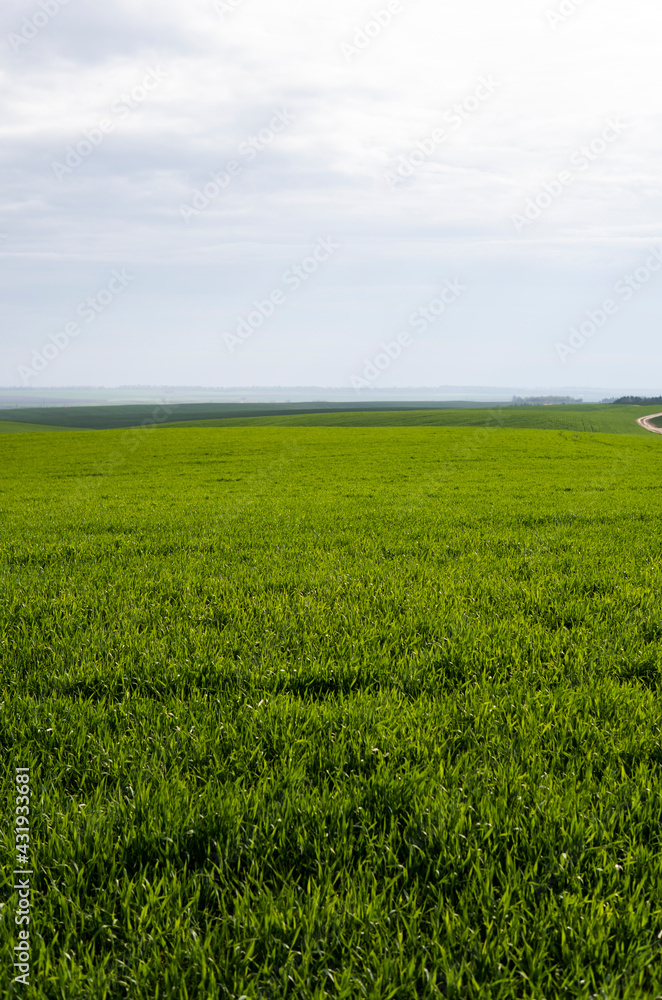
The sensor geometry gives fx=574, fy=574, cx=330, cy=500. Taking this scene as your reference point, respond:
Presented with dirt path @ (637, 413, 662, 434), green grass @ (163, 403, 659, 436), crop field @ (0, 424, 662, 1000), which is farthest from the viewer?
dirt path @ (637, 413, 662, 434)

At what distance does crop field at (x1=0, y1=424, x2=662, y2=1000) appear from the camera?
246 centimetres

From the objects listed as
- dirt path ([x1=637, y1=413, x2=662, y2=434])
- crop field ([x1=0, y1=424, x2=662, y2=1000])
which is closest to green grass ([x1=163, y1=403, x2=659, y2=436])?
dirt path ([x1=637, y1=413, x2=662, y2=434])

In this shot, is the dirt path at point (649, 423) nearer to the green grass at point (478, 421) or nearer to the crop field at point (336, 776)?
the green grass at point (478, 421)

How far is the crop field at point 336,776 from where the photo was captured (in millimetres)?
2459

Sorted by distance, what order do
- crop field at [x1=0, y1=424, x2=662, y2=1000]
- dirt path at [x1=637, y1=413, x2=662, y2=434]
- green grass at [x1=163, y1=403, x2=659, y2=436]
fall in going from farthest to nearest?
1. dirt path at [x1=637, y1=413, x2=662, y2=434]
2. green grass at [x1=163, y1=403, x2=659, y2=436]
3. crop field at [x1=0, y1=424, x2=662, y2=1000]

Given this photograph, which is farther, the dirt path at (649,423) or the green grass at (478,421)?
the dirt path at (649,423)

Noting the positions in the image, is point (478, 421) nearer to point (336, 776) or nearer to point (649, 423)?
point (649, 423)

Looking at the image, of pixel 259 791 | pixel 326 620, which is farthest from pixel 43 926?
pixel 326 620

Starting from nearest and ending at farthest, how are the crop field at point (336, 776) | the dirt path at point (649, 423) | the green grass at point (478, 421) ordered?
the crop field at point (336, 776)
the green grass at point (478, 421)
the dirt path at point (649, 423)

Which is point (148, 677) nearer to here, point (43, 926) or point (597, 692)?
point (43, 926)

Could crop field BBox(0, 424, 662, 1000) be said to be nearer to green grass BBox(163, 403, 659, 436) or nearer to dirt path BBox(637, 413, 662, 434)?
green grass BBox(163, 403, 659, 436)

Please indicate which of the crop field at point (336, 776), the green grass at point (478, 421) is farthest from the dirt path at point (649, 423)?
the crop field at point (336, 776)

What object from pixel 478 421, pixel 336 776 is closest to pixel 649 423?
pixel 478 421

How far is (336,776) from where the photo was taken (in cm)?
354
